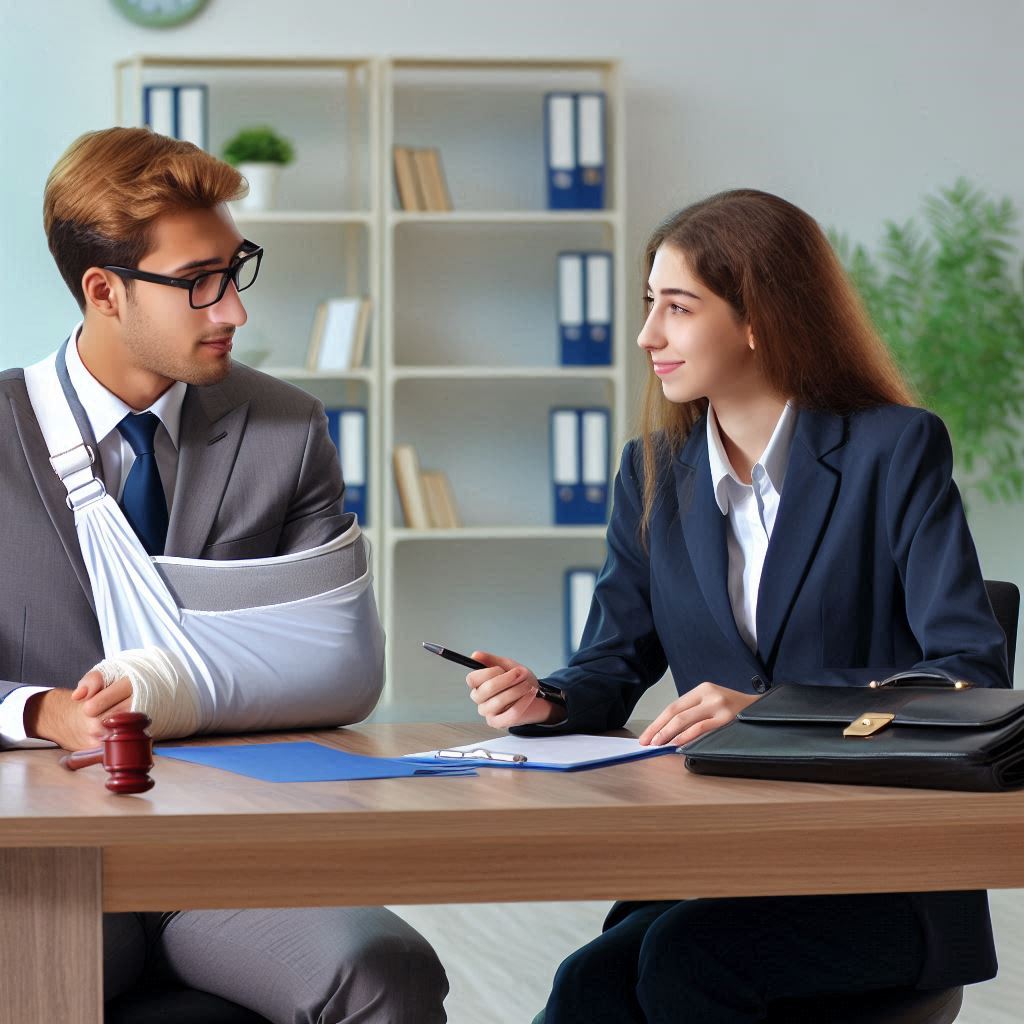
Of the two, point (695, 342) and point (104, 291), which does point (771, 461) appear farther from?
point (104, 291)

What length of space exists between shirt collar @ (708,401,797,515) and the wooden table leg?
3.14ft

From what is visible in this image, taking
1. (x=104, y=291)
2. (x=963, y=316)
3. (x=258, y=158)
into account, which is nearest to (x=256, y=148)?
(x=258, y=158)

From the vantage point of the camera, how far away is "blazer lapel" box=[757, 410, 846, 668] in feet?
5.41

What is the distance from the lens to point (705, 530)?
68.2 inches

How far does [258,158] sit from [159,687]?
3.23 metres

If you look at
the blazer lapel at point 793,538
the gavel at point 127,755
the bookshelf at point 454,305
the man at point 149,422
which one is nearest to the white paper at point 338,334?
the bookshelf at point 454,305

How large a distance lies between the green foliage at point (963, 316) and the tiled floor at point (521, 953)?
1.66 meters

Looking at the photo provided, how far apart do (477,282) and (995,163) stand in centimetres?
176

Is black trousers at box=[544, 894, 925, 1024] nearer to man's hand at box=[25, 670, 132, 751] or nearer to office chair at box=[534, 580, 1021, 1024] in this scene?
office chair at box=[534, 580, 1021, 1024]

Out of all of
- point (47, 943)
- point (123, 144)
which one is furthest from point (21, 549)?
point (47, 943)

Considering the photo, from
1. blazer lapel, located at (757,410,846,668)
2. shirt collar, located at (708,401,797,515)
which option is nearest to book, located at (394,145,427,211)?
shirt collar, located at (708,401,797,515)

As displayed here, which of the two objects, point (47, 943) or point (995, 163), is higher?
point (995, 163)

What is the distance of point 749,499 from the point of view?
1.76 metres

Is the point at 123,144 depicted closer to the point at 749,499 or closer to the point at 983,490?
the point at 749,499
